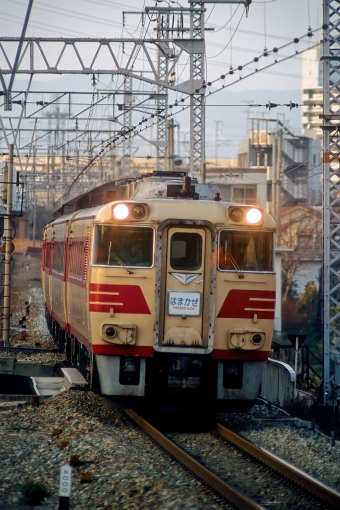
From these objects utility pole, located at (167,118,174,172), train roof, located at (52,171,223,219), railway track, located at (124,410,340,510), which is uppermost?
utility pole, located at (167,118,174,172)

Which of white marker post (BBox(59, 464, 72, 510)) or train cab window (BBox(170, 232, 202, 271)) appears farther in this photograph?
train cab window (BBox(170, 232, 202, 271))

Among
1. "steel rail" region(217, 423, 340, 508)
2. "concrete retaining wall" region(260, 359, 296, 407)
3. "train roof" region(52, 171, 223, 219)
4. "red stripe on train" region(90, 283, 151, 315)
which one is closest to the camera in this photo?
"steel rail" region(217, 423, 340, 508)

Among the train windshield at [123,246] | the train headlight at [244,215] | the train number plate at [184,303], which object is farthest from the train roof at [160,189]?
the train number plate at [184,303]

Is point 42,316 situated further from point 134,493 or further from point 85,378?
point 134,493

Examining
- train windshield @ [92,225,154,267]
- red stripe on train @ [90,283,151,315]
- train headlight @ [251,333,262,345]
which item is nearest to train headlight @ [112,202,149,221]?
train windshield @ [92,225,154,267]

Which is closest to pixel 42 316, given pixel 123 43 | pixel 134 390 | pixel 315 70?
pixel 123 43

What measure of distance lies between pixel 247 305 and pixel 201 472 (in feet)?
8.82

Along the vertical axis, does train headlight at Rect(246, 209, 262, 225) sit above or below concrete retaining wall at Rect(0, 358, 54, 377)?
above

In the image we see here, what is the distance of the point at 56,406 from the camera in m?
10.2

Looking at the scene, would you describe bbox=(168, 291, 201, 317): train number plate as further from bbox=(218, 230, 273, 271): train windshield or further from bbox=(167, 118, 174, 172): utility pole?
bbox=(167, 118, 174, 172): utility pole

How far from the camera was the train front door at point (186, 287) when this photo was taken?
9250 millimetres

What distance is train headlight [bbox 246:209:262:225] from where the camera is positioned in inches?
373

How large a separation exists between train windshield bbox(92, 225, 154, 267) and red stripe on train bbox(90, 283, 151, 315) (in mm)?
272

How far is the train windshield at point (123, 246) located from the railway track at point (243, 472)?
5.73ft
